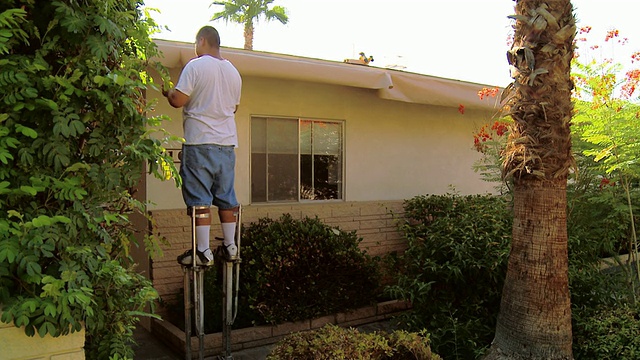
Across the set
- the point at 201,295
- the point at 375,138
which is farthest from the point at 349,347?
the point at 375,138

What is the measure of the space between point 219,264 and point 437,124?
426 centimetres

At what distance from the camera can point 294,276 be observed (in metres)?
5.10

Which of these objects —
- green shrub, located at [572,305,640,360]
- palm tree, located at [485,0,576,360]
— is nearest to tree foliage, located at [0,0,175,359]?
palm tree, located at [485,0,576,360]

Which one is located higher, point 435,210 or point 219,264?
point 435,210

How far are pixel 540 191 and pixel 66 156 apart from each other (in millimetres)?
3458

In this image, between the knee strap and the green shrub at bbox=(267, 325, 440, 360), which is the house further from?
the green shrub at bbox=(267, 325, 440, 360)

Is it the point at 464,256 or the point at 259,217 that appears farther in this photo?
the point at 259,217

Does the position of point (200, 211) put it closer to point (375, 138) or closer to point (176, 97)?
point (176, 97)

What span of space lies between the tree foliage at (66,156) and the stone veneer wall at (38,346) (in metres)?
0.07

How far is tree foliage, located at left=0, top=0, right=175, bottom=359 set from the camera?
1.92 meters

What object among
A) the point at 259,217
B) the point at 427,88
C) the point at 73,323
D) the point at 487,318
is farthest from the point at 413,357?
the point at 427,88

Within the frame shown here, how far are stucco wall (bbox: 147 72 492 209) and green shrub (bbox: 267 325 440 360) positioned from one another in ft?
8.47

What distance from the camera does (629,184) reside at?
508cm

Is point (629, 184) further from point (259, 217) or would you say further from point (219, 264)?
point (219, 264)
